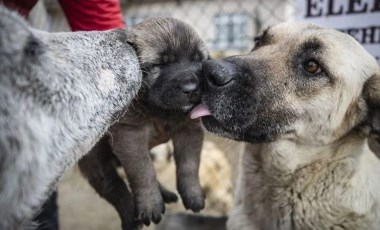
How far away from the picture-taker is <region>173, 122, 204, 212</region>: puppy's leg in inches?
95.3

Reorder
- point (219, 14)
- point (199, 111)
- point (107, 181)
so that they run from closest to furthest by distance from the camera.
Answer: point (199, 111)
point (107, 181)
point (219, 14)

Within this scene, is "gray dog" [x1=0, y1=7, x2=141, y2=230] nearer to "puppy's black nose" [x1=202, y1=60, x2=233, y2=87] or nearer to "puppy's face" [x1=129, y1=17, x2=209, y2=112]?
"puppy's face" [x1=129, y1=17, x2=209, y2=112]

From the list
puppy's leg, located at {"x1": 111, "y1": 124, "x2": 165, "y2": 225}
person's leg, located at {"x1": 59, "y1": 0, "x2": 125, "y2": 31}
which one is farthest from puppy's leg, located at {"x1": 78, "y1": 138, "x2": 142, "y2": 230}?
person's leg, located at {"x1": 59, "y1": 0, "x2": 125, "y2": 31}

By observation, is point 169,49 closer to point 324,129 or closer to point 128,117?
point 128,117

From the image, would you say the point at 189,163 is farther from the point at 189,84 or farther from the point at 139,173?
the point at 189,84

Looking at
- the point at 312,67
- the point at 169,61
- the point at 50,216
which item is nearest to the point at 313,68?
the point at 312,67

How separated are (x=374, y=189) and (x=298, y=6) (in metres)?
1.91

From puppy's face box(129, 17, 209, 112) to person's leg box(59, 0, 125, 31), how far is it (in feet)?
0.83

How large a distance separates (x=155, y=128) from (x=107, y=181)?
0.40m

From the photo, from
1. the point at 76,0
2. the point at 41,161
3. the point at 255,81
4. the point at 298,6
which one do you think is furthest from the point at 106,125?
the point at 298,6

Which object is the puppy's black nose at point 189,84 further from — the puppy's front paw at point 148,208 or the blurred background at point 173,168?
the blurred background at point 173,168

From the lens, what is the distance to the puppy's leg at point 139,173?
2.27 meters

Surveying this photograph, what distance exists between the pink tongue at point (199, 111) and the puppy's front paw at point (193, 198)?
0.41 metres

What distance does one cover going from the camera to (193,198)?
2.42m
